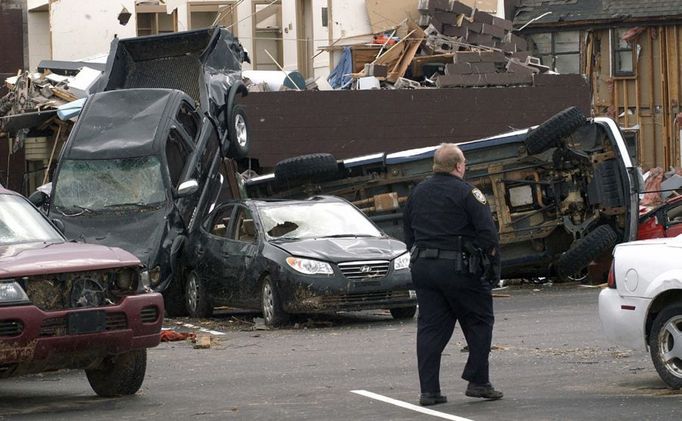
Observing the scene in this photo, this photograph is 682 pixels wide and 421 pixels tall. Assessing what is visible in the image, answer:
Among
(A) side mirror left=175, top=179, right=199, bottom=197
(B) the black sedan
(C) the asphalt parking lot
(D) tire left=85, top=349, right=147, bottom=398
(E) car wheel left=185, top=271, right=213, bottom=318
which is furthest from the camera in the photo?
(A) side mirror left=175, top=179, right=199, bottom=197

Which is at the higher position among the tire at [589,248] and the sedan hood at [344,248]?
the sedan hood at [344,248]

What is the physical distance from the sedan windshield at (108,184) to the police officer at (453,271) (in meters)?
9.13

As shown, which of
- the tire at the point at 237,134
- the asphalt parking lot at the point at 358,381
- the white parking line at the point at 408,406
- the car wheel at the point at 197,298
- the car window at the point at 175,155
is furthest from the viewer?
the tire at the point at 237,134

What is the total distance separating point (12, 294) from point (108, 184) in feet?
29.5

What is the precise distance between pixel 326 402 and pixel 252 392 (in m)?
0.93

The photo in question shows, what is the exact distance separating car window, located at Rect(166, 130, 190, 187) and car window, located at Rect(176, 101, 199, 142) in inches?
13.4

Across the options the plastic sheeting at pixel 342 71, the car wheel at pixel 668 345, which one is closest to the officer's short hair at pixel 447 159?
the car wheel at pixel 668 345

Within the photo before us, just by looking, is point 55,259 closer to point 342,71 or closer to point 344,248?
point 344,248

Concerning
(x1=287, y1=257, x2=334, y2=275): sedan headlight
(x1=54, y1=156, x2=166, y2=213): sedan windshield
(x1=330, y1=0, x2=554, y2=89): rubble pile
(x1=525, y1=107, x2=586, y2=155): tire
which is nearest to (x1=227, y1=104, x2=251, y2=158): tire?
(x1=54, y1=156, x2=166, y2=213): sedan windshield

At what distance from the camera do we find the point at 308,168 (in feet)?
71.8

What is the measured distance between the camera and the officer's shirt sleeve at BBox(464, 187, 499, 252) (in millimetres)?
10117

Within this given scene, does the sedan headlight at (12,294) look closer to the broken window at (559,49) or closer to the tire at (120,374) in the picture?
the tire at (120,374)

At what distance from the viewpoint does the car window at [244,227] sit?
57.9 feet

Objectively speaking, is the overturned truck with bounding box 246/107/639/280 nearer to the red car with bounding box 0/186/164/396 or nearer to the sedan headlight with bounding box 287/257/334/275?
the sedan headlight with bounding box 287/257/334/275
